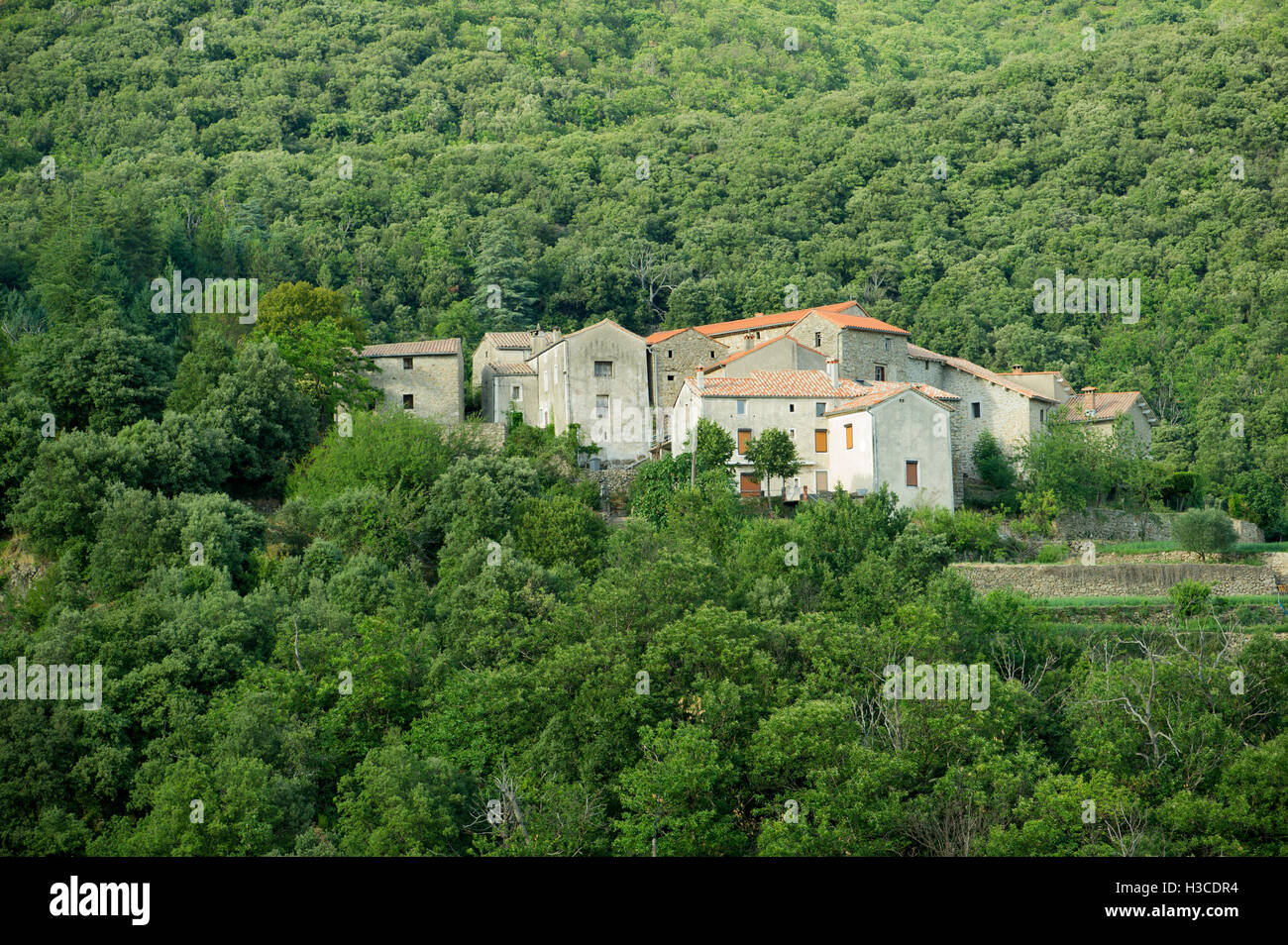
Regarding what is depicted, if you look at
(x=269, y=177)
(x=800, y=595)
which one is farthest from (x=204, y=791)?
(x=269, y=177)

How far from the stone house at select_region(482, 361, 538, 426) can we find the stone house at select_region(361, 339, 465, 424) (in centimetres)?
262

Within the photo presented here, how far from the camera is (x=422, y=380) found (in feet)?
181

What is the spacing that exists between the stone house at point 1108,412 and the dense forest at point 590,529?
208 centimetres

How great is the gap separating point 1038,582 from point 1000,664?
6104mm

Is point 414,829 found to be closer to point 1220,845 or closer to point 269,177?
point 1220,845

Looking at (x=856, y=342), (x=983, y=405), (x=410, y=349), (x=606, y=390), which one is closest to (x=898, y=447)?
(x=856, y=342)

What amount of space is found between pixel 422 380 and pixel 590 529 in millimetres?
15936

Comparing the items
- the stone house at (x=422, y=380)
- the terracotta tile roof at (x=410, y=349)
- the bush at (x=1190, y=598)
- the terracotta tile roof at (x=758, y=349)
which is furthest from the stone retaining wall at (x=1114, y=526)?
the terracotta tile roof at (x=410, y=349)

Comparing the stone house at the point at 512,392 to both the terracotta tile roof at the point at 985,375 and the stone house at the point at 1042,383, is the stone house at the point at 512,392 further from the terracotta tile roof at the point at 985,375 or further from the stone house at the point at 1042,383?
the stone house at the point at 1042,383

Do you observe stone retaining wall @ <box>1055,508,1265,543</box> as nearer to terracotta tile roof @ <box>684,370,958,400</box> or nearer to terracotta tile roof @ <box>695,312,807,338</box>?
terracotta tile roof @ <box>684,370,958,400</box>

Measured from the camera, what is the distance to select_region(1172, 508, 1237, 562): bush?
41.5 metres

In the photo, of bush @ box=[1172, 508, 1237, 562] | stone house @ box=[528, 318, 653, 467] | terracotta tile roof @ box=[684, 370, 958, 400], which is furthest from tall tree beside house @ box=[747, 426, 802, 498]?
bush @ box=[1172, 508, 1237, 562]

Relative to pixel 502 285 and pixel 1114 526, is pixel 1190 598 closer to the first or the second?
pixel 1114 526

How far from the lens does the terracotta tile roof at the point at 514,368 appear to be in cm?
5769
